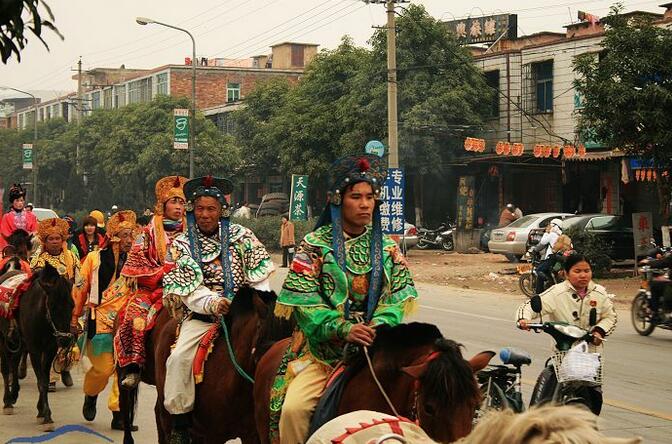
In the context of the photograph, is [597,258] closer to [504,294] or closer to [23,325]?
[504,294]

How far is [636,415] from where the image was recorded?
10.2 m

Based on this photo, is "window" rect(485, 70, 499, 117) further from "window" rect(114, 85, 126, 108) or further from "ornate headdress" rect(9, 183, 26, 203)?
"window" rect(114, 85, 126, 108)

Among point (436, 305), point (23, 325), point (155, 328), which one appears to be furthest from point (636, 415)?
point (436, 305)

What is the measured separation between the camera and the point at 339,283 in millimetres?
5586

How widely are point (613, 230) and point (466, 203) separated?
10.2 metres

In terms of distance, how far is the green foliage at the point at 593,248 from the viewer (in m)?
27.6

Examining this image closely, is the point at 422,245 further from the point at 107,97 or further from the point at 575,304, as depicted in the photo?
the point at 107,97

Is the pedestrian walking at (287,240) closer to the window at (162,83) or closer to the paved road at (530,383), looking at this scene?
the paved road at (530,383)

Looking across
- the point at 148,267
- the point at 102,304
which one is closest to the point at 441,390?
the point at 148,267

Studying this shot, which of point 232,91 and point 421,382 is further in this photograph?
point 232,91

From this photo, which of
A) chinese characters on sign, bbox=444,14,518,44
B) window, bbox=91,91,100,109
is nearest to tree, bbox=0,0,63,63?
chinese characters on sign, bbox=444,14,518,44

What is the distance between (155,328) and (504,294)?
57.1 ft

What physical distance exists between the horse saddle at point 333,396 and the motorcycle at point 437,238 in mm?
34872

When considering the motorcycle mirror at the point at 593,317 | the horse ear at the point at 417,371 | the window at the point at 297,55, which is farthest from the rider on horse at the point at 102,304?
the window at the point at 297,55
